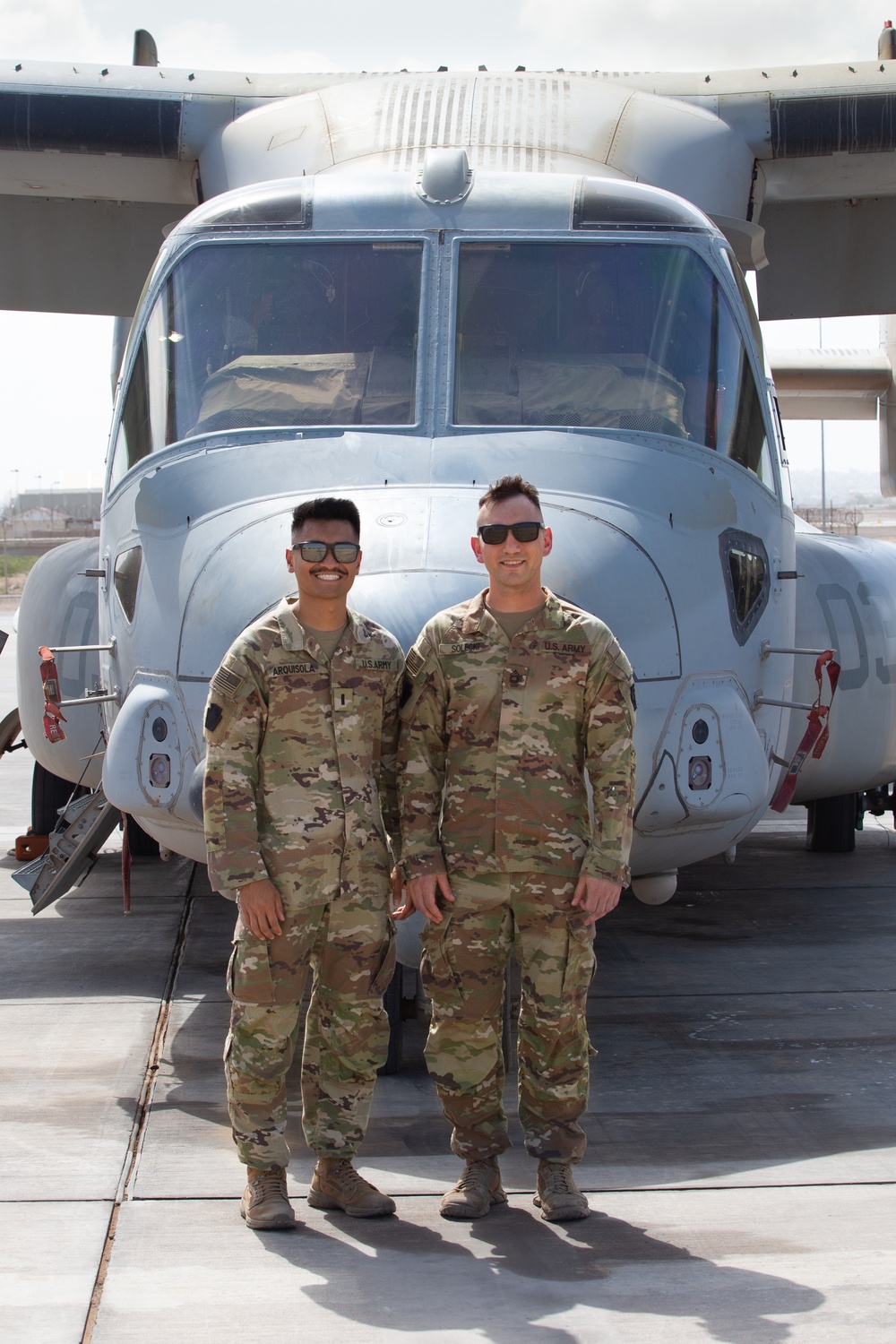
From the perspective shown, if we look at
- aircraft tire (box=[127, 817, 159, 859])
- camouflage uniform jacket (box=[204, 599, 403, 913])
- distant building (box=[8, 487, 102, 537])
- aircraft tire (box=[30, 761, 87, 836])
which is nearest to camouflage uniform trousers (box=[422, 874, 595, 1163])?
camouflage uniform jacket (box=[204, 599, 403, 913])

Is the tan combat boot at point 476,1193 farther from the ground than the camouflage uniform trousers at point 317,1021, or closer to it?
closer to it

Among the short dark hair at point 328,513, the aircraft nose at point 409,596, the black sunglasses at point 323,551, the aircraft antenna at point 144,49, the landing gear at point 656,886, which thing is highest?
the aircraft antenna at point 144,49

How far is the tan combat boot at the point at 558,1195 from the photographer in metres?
3.62

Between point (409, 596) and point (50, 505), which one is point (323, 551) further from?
point (50, 505)

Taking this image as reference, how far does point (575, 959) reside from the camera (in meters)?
3.63

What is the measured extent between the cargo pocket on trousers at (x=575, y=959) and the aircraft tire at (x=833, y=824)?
528 cm

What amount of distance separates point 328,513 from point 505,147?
3163 millimetres

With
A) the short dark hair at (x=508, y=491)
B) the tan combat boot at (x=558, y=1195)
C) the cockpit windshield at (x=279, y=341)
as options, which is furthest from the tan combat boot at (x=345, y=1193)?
the cockpit windshield at (x=279, y=341)

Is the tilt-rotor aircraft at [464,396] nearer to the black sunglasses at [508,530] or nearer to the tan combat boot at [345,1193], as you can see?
the black sunglasses at [508,530]

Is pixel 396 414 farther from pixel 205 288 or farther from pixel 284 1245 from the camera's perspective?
pixel 284 1245

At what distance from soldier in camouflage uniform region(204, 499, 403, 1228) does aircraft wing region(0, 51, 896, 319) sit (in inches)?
124

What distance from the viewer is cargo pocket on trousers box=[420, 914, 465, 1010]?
3.68m

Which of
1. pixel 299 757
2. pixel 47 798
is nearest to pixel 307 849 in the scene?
pixel 299 757

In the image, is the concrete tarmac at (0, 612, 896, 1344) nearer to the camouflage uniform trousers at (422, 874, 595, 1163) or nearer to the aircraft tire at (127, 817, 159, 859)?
the camouflage uniform trousers at (422, 874, 595, 1163)
